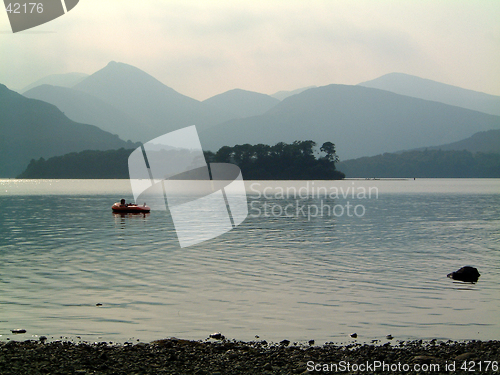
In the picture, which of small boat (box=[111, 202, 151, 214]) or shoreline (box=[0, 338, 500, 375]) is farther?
small boat (box=[111, 202, 151, 214])

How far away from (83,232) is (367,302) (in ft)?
132

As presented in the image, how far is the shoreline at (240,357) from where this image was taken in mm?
14891

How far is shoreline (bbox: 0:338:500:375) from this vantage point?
1489 cm

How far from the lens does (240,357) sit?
16.0 m

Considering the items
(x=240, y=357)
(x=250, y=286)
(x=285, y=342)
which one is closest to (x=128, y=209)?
(x=250, y=286)

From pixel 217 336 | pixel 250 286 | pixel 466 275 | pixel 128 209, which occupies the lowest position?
pixel 466 275

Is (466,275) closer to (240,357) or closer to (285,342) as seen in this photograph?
(285,342)

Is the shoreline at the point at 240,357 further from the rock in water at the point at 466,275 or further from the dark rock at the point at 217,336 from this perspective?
the rock in water at the point at 466,275

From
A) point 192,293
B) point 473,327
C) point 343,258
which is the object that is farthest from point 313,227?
point 473,327

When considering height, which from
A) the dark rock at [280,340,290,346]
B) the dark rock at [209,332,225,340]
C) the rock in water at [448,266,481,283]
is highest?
the dark rock at [209,332,225,340]

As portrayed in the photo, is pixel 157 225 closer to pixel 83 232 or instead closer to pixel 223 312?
pixel 83 232

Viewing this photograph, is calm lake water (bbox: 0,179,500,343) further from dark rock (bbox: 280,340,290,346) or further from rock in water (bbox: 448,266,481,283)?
dark rock (bbox: 280,340,290,346)

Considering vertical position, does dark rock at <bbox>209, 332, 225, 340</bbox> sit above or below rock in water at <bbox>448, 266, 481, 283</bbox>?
above

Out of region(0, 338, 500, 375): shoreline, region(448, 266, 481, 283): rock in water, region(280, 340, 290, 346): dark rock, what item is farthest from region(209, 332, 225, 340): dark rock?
region(448, 266, 481, 283): rock in water
